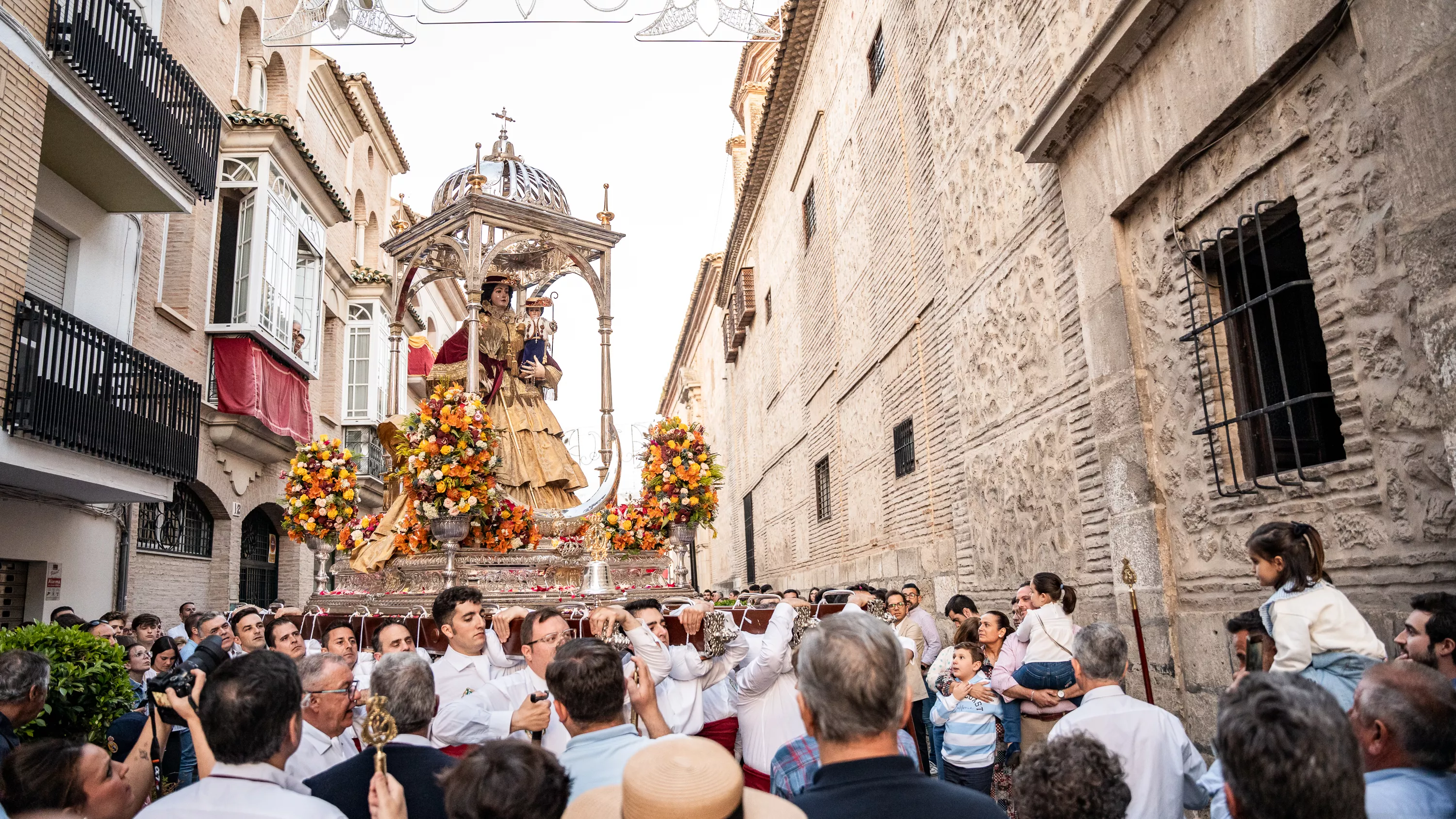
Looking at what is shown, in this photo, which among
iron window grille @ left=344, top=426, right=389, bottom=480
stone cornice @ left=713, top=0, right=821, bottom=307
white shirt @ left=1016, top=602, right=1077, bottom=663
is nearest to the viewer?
white shirt @ left=1016, top=602, right=1077, bottom=663

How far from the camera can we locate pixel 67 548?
10.9 m

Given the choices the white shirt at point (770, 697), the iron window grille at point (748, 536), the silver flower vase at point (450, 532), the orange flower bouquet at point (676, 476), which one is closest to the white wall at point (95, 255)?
the silver flower vase at point (450, 532)

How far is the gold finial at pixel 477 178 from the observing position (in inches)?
372

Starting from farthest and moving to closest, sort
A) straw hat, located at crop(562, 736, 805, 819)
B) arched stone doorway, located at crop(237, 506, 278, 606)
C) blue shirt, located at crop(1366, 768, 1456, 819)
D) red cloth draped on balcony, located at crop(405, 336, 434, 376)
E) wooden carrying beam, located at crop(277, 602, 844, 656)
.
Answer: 1. red cloth draped on balcony, located at crop(405, 336, 434, 376)
2. arched stone doorway, located at crop(237, 506, 278, 606)
3. wooden carrying beam, located at crop(277, 602, 844, 656)
4. blue shirt, located at crop(1366, 768, 1456, 819)
5. straw hat, located at crop(562, 736, 805, 819)

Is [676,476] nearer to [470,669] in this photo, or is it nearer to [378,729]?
[470,669]

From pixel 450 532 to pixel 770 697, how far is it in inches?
164

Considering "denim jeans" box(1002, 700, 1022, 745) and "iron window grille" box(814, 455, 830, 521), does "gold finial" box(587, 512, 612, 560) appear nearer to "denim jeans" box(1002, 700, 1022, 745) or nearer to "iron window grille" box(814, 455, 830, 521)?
"denim jeans" box(1002, 700, 1022, 745)

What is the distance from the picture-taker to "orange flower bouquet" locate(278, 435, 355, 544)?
882 cm

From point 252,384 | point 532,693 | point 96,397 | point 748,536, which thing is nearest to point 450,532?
point 532,693

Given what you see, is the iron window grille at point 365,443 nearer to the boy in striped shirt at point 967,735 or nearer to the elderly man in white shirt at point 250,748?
the boy in striped shirt at point 967,735

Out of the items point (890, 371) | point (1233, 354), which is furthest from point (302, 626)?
point (890, 371)

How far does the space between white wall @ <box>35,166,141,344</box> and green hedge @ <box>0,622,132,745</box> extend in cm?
660

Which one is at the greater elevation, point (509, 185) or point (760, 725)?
point (509, 185)

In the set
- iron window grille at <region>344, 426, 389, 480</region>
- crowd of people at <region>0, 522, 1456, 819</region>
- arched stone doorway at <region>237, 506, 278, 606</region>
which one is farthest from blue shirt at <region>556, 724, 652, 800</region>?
iron window grille at <region>344, 426, 389, 480</region>
